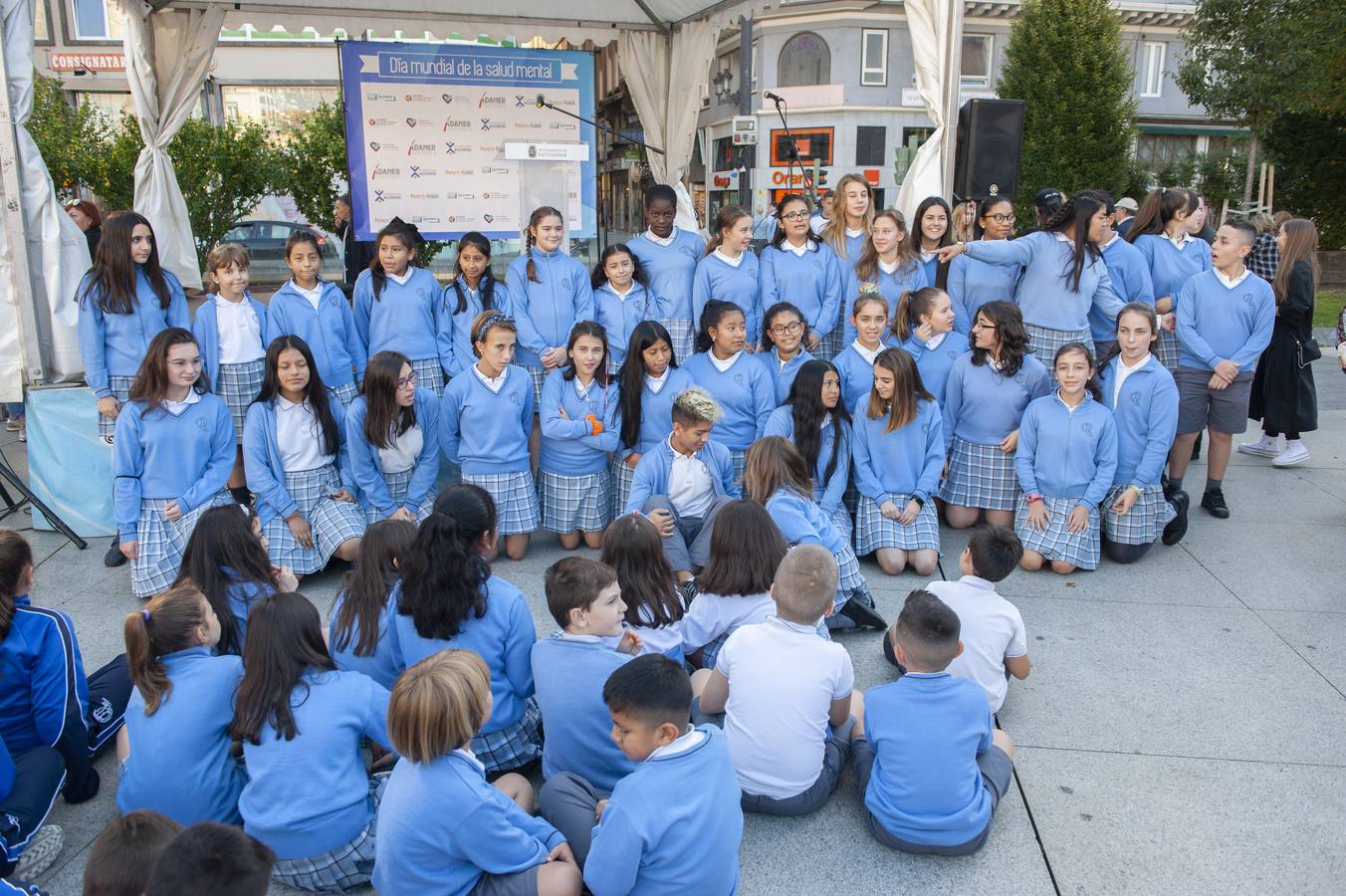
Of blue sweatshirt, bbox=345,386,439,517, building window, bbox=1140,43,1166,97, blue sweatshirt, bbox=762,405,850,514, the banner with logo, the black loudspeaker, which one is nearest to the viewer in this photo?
blue sweatshirt, bbox=345,386,439,517

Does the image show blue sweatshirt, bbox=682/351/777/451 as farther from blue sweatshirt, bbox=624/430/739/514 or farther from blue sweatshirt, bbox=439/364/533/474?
blue sweatshirt, bbox=439/364/533/474

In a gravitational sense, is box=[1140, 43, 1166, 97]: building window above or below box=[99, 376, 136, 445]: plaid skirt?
above

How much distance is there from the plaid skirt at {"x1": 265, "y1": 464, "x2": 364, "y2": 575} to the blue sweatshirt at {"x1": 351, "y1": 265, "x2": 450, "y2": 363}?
41.0 inches

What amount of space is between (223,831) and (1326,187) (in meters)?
24.4

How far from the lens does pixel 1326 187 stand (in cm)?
2030

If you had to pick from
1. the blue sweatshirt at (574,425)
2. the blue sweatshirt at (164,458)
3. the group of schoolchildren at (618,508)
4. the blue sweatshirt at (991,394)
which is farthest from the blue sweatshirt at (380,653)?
the blue sweatshirt at (991,394)

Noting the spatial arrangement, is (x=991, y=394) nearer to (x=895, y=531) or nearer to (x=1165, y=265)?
Result: (x=895, y=531)

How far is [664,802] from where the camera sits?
208 cm

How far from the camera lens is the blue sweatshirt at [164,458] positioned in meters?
4.31

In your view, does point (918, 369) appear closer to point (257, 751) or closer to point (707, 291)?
point (707, 291)

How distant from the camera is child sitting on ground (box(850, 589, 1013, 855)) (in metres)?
2.56

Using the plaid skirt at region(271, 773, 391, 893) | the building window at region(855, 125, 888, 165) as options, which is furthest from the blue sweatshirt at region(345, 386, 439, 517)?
the building window at region(855, 125, 888, 165)

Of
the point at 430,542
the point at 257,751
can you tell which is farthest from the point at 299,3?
the point at 257,751

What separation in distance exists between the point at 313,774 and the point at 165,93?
18.9ft
